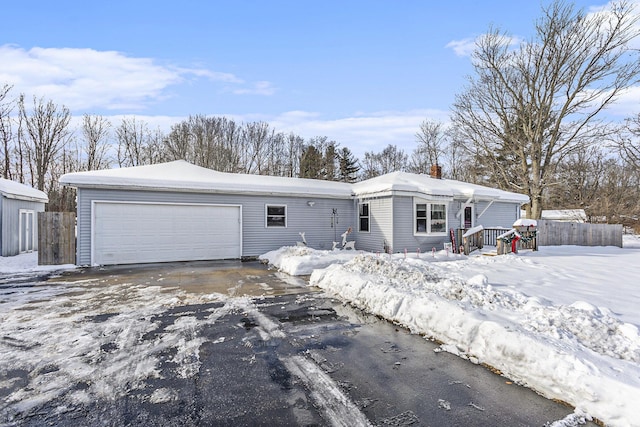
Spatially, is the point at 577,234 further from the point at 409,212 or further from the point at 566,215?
the point at 566,215

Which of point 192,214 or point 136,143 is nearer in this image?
point 192,214

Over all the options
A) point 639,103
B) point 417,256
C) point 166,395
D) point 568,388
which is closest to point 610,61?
point 639,103

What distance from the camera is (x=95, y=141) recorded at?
27.4 meters

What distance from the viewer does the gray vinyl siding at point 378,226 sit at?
12680 mm

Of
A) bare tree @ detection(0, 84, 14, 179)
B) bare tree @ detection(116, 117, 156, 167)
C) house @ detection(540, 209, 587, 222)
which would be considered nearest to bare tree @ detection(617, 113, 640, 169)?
house @ detection(540, 209, 587, 222)

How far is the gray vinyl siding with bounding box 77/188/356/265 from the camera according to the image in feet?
35.8

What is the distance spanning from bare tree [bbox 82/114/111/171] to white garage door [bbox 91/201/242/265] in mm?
19592

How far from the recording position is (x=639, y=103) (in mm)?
20281

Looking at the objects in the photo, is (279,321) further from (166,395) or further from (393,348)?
(166,395)

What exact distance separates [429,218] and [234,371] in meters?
11.3

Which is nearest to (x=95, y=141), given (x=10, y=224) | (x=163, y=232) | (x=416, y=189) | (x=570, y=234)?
Answer: (x=10, y=224)

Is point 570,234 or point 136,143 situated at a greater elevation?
point 136,143

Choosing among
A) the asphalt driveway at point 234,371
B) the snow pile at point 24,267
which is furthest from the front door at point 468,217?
the snow pile at point 24,267

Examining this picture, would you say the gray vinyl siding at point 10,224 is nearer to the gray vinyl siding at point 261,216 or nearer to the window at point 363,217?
the gray vinyl siding at point 261,216
